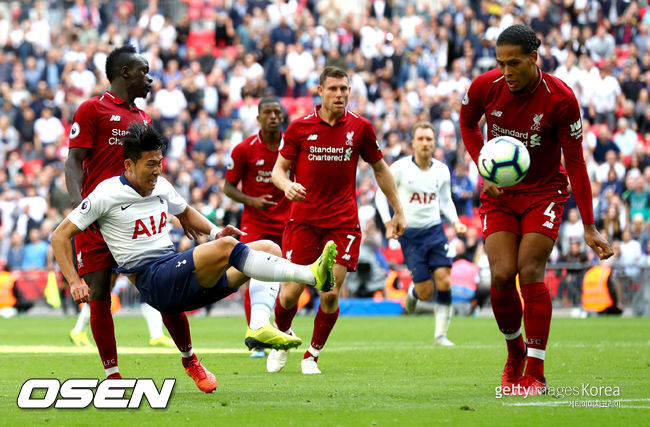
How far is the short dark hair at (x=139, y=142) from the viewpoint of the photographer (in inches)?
328

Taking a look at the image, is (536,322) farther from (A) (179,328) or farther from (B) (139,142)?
(B) (139,142)

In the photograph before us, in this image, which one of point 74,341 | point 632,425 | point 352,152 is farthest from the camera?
point 74,341

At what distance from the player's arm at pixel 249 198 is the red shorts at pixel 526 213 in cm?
433

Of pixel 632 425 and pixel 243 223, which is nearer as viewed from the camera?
pixel 632 425

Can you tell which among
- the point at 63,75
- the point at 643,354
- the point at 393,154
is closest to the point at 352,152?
the point at 643,354

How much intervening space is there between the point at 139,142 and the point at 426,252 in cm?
719

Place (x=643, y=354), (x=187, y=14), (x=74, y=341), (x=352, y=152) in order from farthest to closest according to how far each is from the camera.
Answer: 1. (x=187, y=14)
2. (x=74, y=341)
3. (x=643, y=354)
4. (x=352, y=152)

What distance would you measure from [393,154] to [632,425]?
18.2 m

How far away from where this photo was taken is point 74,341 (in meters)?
14.6

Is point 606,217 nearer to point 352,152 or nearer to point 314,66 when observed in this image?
point 314,66

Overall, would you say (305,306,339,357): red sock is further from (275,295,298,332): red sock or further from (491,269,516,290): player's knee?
(491,269,516,290): player's knee

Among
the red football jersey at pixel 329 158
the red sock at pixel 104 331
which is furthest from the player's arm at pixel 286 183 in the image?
the red sock at pixel 104 331

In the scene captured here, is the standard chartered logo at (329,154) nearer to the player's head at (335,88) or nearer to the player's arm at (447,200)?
the player's head at (335,88)

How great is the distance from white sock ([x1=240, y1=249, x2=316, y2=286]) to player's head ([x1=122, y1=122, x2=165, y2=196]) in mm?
1010
